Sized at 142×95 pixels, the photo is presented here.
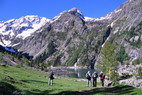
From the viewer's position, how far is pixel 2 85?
Result: 33.8 metres

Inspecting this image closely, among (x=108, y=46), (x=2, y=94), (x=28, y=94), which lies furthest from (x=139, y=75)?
(x=2, y=94)

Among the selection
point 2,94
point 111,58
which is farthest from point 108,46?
point 2,94

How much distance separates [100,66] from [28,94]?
49497mm

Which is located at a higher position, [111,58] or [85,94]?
[111,58]

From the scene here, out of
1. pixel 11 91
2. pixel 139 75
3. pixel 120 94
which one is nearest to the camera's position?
→ pixel 11 91

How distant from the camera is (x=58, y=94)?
39.3m

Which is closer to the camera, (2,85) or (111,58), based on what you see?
(2,85)

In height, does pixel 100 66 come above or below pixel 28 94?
above

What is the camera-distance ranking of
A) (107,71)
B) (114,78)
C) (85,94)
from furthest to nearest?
(107,71) → (114,78) → (85,94)

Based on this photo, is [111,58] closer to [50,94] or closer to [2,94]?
[50,94]

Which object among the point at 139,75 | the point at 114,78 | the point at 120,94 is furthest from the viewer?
the point at 139,75

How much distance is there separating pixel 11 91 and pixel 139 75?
59.6m

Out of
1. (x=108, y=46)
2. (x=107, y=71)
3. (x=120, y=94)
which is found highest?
(x=108, y=46)

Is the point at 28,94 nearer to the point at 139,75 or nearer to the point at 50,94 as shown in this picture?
the point at 50,94
